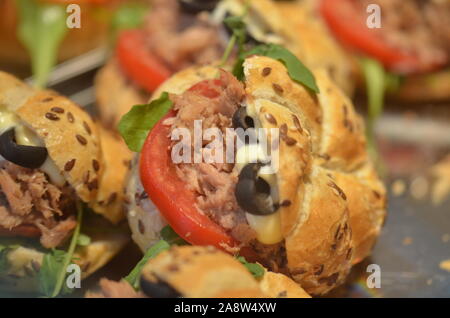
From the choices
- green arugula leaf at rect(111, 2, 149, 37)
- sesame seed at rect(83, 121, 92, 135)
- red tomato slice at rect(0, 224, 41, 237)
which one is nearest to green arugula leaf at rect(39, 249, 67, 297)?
red tomato slice at rect(0, 224, 41, 237)

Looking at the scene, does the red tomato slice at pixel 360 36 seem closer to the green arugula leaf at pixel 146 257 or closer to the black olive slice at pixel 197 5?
the black olive slice at pixel 197 5

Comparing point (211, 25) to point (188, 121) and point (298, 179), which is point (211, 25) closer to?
point (188, 121)

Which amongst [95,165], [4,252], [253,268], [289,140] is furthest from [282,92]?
[4,252]

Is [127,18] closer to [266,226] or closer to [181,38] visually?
[181,38]

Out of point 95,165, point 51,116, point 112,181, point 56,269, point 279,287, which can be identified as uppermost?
point 51,116

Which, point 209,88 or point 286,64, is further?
point 286,64

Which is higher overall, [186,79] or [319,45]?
[186,79]
